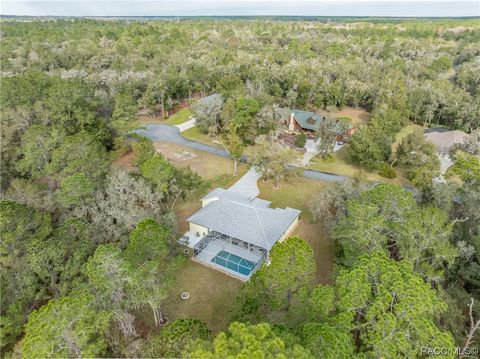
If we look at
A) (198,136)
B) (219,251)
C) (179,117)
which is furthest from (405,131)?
(219,251)

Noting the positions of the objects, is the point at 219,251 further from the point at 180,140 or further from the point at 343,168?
the point at 180,140

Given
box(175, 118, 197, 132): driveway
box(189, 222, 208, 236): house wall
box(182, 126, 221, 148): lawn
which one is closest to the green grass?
box(175, 118, 197, 132): driveway

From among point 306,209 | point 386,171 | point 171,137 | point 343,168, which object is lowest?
point 171,137

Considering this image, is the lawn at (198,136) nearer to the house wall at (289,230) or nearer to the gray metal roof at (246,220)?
the gray metal roof at (246,220)

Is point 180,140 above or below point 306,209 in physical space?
below

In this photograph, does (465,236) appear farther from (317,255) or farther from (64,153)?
(64,153)

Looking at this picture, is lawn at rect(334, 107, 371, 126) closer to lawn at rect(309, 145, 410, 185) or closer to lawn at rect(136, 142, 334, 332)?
lawn at rect(309, 145, 410, 185)

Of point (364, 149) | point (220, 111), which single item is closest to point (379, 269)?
point (364, 149)
